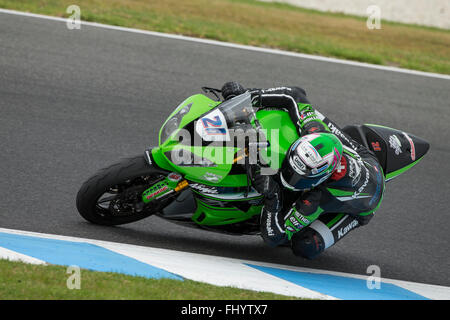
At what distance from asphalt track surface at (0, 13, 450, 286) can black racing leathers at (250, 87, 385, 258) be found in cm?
49

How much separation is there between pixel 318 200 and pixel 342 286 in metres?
0.74

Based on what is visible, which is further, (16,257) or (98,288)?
(16,257)

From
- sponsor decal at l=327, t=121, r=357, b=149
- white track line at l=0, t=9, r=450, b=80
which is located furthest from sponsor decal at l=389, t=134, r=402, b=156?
white track line at l=0, t=9, r=450, b=80

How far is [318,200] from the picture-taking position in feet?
16.4

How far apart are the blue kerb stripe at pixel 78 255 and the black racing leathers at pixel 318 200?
919mm

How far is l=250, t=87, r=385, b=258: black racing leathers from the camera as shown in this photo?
5.00 m

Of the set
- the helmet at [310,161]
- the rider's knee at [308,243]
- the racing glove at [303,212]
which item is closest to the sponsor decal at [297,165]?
the helmet at [310,161]

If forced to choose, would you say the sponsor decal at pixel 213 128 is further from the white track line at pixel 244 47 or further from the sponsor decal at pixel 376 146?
the white track line at pixel 244 47

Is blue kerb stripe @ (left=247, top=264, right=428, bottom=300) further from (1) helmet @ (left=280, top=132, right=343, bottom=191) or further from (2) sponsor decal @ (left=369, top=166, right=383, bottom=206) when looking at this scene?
(1) helmet @ (left=280, top=132, right=343, bottom=191)

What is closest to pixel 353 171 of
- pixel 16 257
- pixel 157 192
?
pixel 157 192

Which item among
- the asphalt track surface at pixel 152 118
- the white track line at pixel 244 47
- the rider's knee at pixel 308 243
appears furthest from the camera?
the white track line at pixel 244 47

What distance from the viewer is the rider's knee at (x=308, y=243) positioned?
5.19 meters

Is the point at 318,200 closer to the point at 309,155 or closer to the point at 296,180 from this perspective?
the point at 296,180
